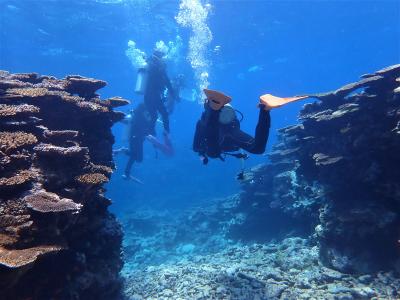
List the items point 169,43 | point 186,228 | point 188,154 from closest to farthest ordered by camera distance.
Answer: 1. point 186,228
2. point 169,43
3. point 188,154

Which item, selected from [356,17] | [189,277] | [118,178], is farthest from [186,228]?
[356,17]

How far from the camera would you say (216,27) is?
38.4 m

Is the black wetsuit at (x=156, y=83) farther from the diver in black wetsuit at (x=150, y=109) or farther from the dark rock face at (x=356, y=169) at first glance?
the dark rock face at (x=356, y=169)

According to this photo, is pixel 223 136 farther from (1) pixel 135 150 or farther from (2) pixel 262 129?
(1) pixel 135 150

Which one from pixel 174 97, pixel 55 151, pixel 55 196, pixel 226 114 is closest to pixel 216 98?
pixel 226 114

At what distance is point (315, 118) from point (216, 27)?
1198 inches

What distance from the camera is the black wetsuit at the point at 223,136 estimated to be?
7.41 m

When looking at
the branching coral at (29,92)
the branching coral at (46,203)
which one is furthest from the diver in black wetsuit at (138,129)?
the branching coral at (46,203)

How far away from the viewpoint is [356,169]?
981 cm

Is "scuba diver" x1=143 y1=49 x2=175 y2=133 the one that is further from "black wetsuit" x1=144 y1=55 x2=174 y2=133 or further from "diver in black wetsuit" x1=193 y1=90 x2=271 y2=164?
"diver in black wetsuit" x1=193 y1=90 x2=271 y2=164

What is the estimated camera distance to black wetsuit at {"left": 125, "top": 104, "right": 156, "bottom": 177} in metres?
17.2

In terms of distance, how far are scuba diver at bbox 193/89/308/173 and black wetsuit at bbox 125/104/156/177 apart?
8.89m

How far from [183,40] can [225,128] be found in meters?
34.8

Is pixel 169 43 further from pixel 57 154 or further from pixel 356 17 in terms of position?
pixel 57 154
